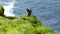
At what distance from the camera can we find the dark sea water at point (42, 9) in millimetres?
38900

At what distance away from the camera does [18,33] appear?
929cm

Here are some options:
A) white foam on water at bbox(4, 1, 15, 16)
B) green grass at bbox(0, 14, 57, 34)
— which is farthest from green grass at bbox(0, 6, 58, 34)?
white foam on water at bbox(4, 1, 15, 16)

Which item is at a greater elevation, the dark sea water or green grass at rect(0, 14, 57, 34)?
green grass at rect(0, 14, 57, 34)

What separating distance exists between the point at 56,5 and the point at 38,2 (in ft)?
11.9

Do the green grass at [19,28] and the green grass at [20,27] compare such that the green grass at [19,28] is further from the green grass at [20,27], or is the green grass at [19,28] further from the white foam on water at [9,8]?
the white foam on water at [9,8]

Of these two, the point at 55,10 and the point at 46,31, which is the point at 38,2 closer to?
the point at 55,10

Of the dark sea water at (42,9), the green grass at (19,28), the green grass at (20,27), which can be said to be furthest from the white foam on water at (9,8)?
the green grass at (19,28)

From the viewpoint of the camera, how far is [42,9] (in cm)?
4403

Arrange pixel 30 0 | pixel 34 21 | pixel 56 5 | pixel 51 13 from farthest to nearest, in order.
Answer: pixel 30 0
pixel 56 5
pixel 51 13
pixel 34 21

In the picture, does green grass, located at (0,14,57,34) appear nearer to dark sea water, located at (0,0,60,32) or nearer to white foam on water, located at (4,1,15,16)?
dark sea water, located at (0,0,60,32)

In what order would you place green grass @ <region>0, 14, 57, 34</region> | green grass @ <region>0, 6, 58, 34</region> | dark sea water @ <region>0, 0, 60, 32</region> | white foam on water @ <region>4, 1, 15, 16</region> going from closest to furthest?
green grass @ <region>0, 14, 57, 34</region> → green grass @ <region>0, 6, 58, 34</region> → dark sea water @ <region>0, 0, 60, 32</region> → white foam on water @ <region>4, 1, 15, 16</region>

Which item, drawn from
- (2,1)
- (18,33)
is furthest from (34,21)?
(2,1)

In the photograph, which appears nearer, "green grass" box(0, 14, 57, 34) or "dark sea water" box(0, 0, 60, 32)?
"green grass" box(0, 14, 57, 34)

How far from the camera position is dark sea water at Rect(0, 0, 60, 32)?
38.9m
